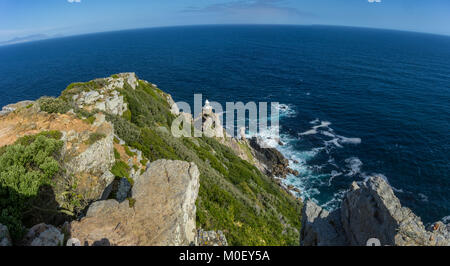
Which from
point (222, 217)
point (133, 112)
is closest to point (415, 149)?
point (222, 217)

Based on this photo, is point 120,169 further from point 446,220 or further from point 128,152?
point 446,220

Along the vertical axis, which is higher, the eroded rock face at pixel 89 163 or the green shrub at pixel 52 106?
the green shrub at pixel 52 106

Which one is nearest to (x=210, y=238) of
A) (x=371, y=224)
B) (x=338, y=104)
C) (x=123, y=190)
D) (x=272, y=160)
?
(x=123, y=190)

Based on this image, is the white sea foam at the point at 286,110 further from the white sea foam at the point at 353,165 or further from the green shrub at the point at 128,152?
the green shrub at the point at 128,152

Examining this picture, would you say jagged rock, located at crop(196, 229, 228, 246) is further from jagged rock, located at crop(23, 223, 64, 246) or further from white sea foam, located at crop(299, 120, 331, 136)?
white sea foam, located at crop(299, 120, 331, 136)

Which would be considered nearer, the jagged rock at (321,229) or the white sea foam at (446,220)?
the jagged rock at (321,229)

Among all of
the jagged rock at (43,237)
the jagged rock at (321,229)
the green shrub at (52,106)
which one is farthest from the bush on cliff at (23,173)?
the jagged rock at (321,229)
